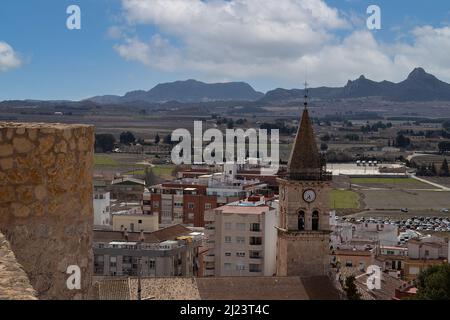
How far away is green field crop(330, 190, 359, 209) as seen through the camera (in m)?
75.0

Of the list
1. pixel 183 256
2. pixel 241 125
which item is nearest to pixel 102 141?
pixel 241 125

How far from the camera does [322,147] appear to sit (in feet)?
456

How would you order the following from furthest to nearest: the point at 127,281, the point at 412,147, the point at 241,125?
1. the point at 241,125
2. the point at 412,147
3. the point at 127,281

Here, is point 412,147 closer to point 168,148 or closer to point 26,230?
point 168,148

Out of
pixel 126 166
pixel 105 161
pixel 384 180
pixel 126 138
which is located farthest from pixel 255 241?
pixel 126 138

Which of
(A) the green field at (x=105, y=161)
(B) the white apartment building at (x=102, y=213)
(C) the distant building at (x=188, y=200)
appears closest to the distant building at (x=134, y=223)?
(B) the white apartment building at (x=102, y=213)

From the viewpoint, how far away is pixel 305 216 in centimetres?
2831

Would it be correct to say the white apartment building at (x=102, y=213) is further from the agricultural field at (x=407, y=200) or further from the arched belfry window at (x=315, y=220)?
the agricultural field at (x=407, y=200)

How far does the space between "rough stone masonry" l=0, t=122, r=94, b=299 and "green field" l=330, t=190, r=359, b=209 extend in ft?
222

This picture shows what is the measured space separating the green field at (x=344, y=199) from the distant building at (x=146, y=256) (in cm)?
3544

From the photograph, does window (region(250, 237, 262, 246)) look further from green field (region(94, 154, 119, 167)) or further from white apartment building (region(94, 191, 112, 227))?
green field (region(94, 154, 119, 167))

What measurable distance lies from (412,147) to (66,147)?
526 feet

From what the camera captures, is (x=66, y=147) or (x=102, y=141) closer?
(x=66, y=147)

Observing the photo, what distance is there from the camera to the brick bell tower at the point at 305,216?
28.1 meters
